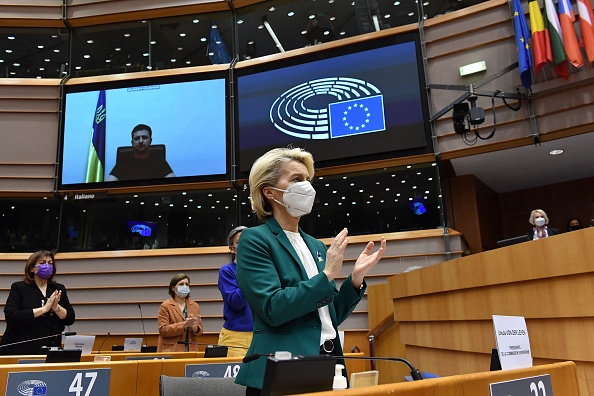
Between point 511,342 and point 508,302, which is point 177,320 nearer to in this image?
point 508,302

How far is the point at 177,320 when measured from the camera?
4797 millimetres

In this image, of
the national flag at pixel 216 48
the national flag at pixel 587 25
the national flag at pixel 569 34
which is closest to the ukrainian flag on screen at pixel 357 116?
the national flag at pixel 216 48

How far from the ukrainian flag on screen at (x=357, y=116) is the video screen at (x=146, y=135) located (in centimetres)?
194

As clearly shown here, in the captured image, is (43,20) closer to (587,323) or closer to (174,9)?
(174,9)

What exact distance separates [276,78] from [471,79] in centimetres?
312

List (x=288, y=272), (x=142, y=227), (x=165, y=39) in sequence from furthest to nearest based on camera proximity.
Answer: (x=165, y=39) → (x=142, y=227) → (x=288, y=272)

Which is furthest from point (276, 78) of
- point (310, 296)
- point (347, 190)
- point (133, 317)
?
point (310, 296)

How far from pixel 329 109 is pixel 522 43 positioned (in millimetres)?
2905

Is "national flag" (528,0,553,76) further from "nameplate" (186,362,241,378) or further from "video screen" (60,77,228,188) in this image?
"nameplate" (186,362,241,378)

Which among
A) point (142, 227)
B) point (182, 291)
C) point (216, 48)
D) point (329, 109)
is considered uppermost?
point (216, 48)

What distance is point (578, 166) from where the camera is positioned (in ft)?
27.9

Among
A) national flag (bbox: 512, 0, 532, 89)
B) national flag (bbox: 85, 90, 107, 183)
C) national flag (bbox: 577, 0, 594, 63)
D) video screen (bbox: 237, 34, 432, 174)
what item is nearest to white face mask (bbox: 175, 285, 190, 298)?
video screen (bbox: 237, 34, 432, 174)

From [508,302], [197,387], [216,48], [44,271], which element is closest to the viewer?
[197,387]

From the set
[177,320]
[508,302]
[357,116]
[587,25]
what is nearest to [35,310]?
[177,320]
